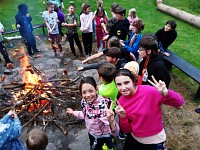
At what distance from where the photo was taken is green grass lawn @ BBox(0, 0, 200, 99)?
26.9 feet

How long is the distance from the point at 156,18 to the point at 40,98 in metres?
8.72

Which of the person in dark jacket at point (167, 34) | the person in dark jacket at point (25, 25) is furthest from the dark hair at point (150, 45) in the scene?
the person in dark jacket at point (25, 25)

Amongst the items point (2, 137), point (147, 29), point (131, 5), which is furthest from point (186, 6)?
point (2, 137)

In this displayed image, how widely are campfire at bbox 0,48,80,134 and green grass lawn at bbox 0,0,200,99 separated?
3510 millimetres

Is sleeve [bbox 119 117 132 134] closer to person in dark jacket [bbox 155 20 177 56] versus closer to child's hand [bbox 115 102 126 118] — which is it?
child's hand [bbox 115 102 126 118]

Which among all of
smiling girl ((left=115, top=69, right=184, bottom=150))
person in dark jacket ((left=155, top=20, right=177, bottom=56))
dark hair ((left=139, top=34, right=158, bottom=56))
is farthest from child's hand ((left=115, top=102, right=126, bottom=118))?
person in dark jacket ((left=155, top=20, right=177, bottom=56))

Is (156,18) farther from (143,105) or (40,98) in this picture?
(143,105)

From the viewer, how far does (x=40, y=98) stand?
5059 millimetres

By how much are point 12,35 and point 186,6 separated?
34.3 feet

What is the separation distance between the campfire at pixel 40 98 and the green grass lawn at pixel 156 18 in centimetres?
351

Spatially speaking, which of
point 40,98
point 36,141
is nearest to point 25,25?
point 40,98

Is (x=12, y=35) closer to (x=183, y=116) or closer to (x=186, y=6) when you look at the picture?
(x=183, y=116)

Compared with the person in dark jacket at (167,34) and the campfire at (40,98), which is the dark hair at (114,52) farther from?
the person in dark jacket at (167,34)

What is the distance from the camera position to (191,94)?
5.90 metres
